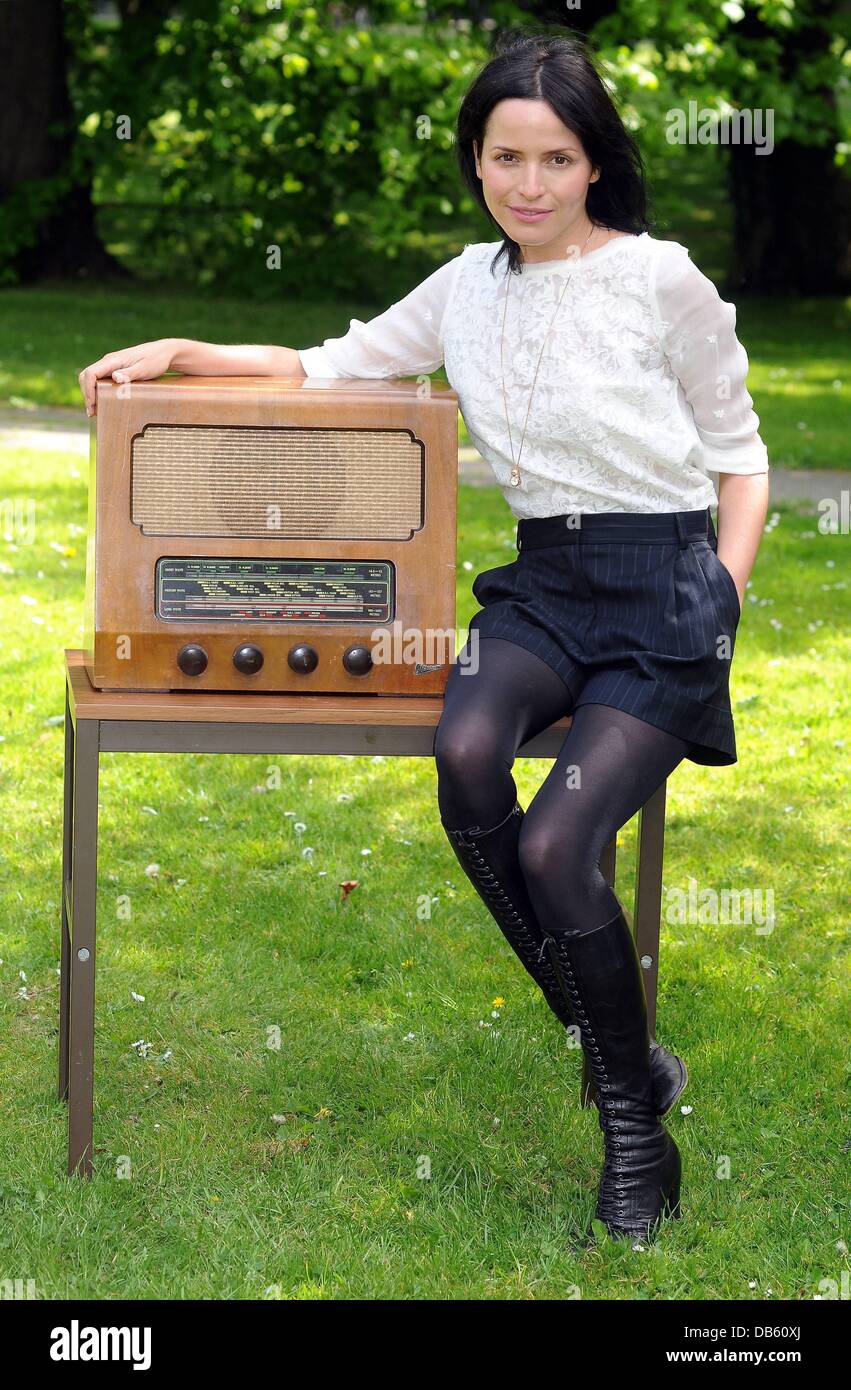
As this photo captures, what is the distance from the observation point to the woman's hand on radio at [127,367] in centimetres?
309

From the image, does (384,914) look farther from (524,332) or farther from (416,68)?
(416,68)

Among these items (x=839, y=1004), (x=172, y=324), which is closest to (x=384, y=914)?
(x=839, y=1004)

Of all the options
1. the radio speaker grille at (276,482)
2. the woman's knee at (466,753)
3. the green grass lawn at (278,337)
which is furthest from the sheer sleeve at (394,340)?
the green grass lawn at (278,337)

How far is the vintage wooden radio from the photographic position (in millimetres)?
3041

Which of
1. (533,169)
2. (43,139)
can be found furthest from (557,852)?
(43,139)

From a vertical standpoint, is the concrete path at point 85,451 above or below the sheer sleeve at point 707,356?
below

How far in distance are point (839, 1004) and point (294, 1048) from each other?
1261 millimetres

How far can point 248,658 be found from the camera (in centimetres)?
309

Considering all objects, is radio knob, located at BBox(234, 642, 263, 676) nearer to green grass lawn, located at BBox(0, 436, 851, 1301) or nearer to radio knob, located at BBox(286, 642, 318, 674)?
radio knob, located at BBox(286, 642, 318, 674)

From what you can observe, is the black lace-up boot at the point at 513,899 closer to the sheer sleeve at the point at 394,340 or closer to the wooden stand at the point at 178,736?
the wooden stand at the point at 178,736

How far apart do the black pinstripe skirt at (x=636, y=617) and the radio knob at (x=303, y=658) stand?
1.07ft

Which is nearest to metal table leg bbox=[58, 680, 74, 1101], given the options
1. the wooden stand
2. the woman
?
the wooden stand

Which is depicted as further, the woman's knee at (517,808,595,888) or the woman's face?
the woman's face

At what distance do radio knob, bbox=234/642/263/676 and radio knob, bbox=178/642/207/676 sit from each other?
0.06m
